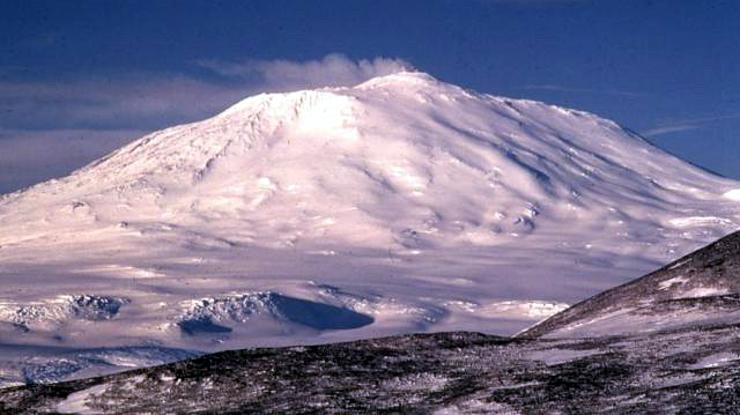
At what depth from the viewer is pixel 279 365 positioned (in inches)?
1526

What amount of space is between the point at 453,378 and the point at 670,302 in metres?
Result: 15.6

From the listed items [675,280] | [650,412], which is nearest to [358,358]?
[650,412]

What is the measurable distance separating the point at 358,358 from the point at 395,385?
4667 millimetres

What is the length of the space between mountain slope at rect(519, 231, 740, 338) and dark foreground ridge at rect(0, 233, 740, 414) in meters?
0.25

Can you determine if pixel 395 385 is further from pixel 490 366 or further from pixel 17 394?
pixel 17 394

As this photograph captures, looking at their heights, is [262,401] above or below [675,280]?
below

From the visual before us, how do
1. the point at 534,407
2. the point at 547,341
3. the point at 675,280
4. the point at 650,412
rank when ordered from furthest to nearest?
the point at 675,280 < the point at 547,341 < the point at 534,407 < the point at 650,412

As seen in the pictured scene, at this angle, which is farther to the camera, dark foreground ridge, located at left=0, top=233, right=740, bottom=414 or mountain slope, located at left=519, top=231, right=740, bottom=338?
mountain slope, located at left=519, top=231, right=740, bottom=338

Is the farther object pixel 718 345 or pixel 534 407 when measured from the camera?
pixel 718 345

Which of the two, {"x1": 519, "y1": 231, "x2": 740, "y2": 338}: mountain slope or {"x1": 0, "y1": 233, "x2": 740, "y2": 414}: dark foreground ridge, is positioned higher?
{"x1": 519, "y1": 231, "x2": 740, "y2": 338}: mountain slope

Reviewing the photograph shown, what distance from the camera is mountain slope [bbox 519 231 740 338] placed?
4401cm

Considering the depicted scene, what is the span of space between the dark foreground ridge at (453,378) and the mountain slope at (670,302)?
9.8 inches

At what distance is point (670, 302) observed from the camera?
158ft

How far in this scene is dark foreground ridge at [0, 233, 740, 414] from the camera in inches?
1200
